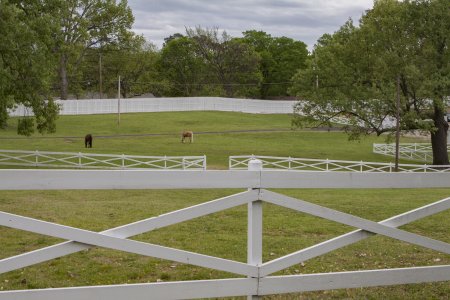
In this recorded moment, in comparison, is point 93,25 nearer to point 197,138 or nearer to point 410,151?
point 197,138

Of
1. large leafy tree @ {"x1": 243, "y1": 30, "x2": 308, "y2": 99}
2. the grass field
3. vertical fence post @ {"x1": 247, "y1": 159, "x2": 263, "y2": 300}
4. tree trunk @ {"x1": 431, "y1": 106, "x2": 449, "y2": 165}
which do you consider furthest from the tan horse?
large leafy tree @ {"x1": 243, "y1": 30, "x2": 308, "y2": 99}

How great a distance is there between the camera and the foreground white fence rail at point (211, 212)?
4.56 metres

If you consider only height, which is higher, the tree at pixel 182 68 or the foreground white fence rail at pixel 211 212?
the tree at pixel 182 68

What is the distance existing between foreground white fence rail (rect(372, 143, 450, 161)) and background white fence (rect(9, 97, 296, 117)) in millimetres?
31759

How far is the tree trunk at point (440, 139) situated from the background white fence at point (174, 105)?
135ft

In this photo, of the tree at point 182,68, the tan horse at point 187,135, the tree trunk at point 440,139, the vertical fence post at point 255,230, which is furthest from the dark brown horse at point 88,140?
the tree at point 182,68

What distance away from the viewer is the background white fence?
82188 mm

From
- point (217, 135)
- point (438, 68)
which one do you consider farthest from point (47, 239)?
point (217, 135)

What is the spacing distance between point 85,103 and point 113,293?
7948 cm

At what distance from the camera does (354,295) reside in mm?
6223

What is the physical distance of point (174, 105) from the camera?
88.9 m

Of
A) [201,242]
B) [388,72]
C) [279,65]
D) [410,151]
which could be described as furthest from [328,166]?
[279,65]

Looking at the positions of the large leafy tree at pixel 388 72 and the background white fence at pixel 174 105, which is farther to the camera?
the background white fence at pixel 174 105

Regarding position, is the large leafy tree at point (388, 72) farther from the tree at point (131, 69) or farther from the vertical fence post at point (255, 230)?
the tree at point (131, 69)
